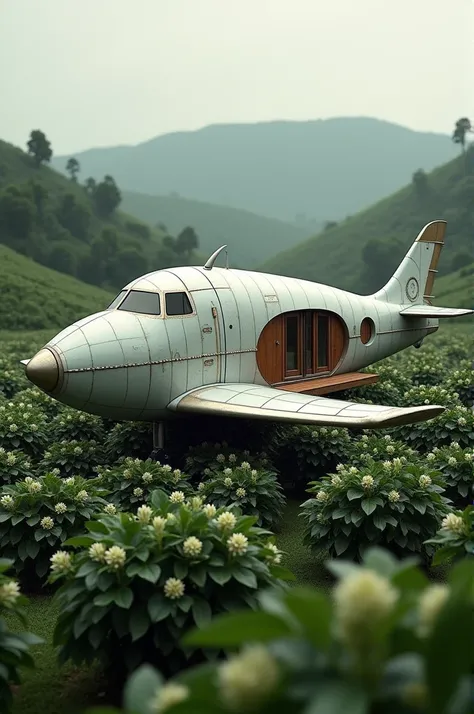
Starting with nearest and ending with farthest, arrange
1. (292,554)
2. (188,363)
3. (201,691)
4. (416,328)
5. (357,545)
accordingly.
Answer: (201,691)
(357,545)
(292,554)
(188,363)
(416,328)

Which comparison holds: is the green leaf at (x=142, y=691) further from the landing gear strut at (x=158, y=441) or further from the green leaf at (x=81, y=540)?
the landing gear strut at (x=158, y=441)

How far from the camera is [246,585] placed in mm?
5258

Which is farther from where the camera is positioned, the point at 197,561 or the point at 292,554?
the point at 292,554

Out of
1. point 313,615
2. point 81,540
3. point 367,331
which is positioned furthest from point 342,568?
point 367,331

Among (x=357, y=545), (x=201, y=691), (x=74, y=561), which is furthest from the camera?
(x=357, y=545)

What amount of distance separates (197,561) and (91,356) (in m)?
4.98

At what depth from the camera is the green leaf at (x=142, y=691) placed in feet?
9.42

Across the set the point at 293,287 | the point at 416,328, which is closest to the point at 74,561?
the point at 293,287

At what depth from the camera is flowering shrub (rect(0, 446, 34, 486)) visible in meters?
9.63

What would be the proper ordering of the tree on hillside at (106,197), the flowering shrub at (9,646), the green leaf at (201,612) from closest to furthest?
the flowering shrub at (9,646) → the green leaf at (201,612) → the tree on hillside at (106,197)

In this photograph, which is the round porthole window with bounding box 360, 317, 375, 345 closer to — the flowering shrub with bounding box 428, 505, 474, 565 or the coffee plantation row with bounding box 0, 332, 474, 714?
the coffee plantation row with bounding box 0, 332, 474, 714

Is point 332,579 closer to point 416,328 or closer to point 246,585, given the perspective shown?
point 246,585

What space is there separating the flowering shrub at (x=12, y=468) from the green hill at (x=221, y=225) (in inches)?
5934

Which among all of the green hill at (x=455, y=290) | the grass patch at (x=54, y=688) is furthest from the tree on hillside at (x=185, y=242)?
the grass patch at (x=54, y=688)
